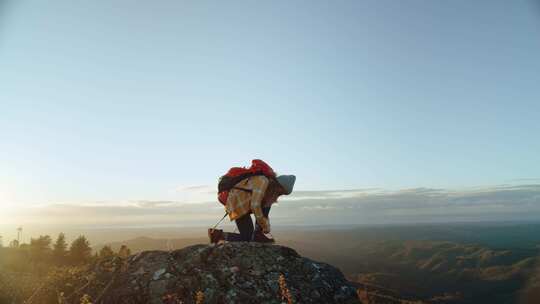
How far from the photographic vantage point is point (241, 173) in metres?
8.38

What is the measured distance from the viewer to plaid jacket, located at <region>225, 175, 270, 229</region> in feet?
25.4

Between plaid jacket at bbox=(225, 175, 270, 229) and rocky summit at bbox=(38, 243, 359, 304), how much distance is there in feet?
2.81

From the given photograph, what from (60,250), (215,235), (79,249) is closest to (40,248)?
(60,250)

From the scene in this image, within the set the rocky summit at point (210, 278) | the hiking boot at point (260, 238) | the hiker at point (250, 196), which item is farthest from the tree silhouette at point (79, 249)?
the hiking boot at point (260, 238)

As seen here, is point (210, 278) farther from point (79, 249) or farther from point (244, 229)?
point (79, 249)

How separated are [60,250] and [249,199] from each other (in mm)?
73493

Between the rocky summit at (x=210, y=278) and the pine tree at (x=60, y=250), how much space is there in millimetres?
70390

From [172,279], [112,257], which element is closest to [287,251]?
[172,279]

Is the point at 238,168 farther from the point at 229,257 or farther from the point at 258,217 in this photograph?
the point at 229,257

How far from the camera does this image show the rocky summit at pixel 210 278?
5855 mm

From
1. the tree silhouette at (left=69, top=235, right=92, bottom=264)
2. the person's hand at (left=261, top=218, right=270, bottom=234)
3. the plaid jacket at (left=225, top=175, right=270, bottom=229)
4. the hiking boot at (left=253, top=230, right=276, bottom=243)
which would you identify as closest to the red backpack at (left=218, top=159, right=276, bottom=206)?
the plaid jacket at (left=225, top=175, right=270, bottom=229)

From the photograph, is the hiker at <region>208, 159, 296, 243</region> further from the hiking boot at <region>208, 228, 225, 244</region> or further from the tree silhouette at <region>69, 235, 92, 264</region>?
the tree silhouette at <region>69, 235, 92, 264</region>

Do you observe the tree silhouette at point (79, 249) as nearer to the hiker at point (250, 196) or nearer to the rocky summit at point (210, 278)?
the hiker at point (250, 196)

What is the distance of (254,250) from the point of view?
696 cm
